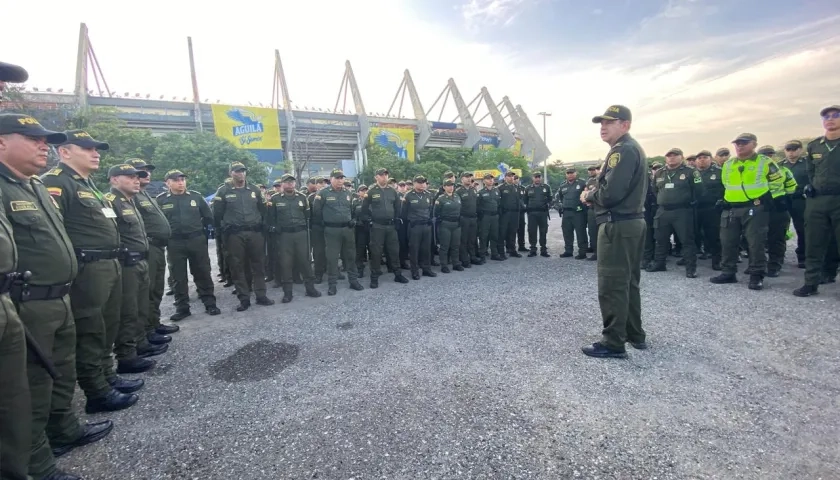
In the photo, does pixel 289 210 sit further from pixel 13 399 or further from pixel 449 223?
pixel 13 399

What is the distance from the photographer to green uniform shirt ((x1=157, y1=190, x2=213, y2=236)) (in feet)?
16.7

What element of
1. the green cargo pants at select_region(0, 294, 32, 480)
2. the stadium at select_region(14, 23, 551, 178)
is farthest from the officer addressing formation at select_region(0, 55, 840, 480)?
the stadium at select_region(14, 23, 551, 178)

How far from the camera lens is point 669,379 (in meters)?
2.92

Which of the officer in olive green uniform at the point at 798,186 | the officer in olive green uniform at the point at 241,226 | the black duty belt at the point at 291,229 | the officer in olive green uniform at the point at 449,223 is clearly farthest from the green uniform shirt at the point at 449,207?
the officer in olive green uniform at the point at 798,186

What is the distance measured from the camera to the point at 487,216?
8.15 m

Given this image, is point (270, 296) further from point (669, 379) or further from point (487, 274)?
point (669, 379)

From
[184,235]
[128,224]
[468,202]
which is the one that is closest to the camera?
[128,224]

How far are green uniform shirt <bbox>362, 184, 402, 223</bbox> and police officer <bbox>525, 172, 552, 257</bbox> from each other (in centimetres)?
349

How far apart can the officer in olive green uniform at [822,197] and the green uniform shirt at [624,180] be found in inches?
117

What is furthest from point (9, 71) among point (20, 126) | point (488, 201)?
point (488, 201)

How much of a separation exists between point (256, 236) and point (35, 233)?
3440 millimetres

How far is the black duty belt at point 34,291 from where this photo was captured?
6.55 ft

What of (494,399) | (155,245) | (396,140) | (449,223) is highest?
(396,140)

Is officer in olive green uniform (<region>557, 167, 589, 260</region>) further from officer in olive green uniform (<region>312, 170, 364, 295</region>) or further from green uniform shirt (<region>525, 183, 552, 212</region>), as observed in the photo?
officer in olive green uniform (<region>312, 170, 364, 295</region>)
